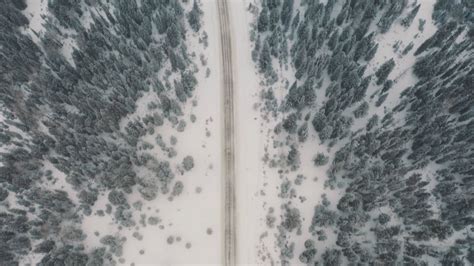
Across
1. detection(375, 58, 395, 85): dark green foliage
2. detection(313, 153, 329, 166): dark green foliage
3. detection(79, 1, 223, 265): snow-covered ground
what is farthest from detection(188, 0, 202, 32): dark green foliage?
detection(375, 58, 395, 85): dark green foliage

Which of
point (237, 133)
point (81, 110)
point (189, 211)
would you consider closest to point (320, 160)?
point (237, 133)

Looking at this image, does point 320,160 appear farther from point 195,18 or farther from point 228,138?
point 195,18

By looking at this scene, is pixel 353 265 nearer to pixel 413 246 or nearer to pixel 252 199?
pixel 413 246

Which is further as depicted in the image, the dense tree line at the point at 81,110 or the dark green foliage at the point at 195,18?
the dark green foliage at the point at 195,18

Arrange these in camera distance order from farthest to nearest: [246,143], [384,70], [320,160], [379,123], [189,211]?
[246,143] < [384,70] < [379,123] < [189,211] < [320,160]

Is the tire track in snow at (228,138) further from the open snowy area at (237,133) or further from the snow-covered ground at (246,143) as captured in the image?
the snow-covered ground at (246,143)

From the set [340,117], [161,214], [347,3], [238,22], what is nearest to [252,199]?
[161,214]

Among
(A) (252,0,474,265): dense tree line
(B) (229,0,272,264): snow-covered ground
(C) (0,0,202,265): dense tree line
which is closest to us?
(A) (252,0,474,265): dense tree line

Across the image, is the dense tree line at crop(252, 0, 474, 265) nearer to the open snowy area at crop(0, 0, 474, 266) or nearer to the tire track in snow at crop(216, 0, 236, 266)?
the open snowy area at crop(0, 0, 474, 266)

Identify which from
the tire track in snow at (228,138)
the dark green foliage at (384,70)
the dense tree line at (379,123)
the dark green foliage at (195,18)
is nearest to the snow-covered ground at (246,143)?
the tire track in snow at (228,138)
